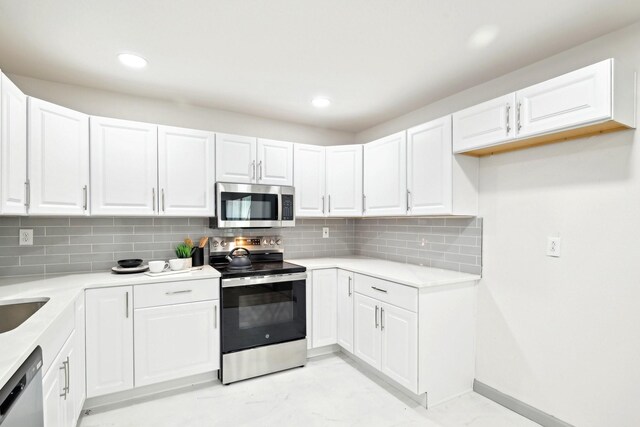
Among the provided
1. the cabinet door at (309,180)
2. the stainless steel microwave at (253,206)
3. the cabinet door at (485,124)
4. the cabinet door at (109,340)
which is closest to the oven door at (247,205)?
the stainless steel microwave at (253,206)

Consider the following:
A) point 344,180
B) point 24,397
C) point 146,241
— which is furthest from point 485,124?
point 146,241

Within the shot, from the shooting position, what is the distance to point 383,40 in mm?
1919

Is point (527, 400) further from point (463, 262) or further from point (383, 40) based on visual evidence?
point (383, 40)

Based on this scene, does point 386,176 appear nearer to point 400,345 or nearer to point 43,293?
point 400,345

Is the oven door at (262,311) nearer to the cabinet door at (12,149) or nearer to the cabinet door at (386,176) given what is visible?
the cabinet door at (386,176)

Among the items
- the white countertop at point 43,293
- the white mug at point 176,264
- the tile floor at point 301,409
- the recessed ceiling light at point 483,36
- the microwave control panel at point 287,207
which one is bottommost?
the tile floor at point 301,409

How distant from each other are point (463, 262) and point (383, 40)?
1793mm

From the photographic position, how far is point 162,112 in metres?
2.89

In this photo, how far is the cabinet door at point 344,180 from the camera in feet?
10.8

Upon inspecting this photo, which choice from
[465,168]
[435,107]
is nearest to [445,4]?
[465,168]

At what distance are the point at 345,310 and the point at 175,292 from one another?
1.48 metres

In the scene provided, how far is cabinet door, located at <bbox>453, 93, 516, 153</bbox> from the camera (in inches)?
80.2

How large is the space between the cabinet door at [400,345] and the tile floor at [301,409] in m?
0.20

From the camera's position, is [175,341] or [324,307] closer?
[175,341]
